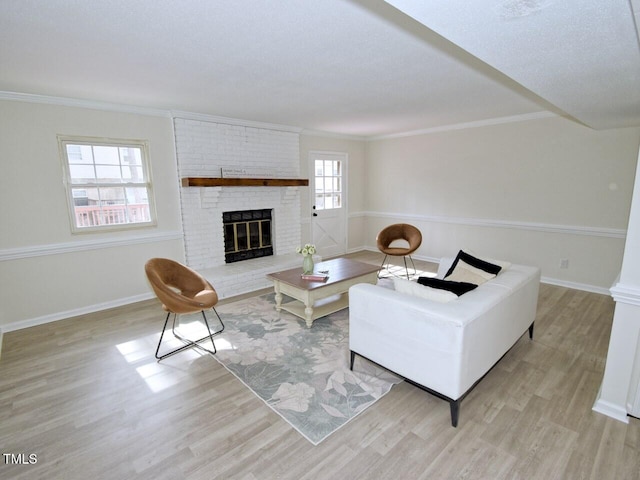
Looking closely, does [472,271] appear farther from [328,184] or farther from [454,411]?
[328,184]

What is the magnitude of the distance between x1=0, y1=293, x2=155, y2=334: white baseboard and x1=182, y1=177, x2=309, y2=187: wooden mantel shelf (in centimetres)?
166

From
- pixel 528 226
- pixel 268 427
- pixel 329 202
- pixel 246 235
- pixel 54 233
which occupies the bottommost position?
pixel 268 427

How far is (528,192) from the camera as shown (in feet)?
15.4

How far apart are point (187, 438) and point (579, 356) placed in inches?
126

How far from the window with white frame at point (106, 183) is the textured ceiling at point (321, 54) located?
55 centimetres

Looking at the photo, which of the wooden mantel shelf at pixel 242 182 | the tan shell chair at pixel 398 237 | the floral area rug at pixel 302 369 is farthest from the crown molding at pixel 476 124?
the floral area rug at pixel 302 369

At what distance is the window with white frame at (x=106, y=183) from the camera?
366 cm

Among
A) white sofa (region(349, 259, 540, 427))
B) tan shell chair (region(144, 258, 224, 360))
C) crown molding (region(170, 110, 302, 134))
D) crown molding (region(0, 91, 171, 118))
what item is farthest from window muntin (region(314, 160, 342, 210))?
white sofa (region(349, 259, 540, 427))

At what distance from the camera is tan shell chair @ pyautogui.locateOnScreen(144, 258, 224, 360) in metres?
2.73

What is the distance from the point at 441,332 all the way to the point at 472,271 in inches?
40.3

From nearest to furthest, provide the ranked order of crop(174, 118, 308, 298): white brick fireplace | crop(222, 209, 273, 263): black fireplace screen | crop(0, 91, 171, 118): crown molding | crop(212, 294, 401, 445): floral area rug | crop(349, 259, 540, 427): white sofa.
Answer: crop(349, 259, 540, 427): white sofa < crop(212, 294, 401, 445): floral area rug < crop(0, 91, 171, 118): crown molding < crop(174, 118, 308, 298): white brick fireplace < crop(222, 209, 273, 263): black fireplace screen

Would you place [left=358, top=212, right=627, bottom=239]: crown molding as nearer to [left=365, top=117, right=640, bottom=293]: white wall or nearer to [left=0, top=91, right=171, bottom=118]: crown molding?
[left=365, top=117, right=640, bottom=293]: white wall

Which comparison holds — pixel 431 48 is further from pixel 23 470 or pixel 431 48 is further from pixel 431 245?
pixel 431 245

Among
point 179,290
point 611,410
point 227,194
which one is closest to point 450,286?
point 611,410
